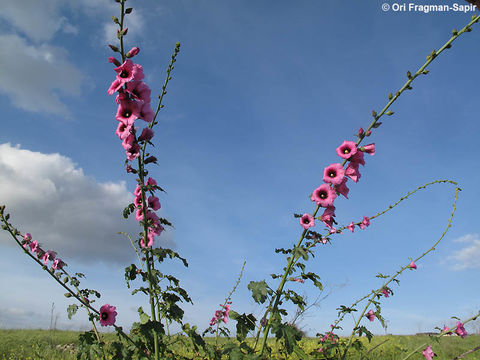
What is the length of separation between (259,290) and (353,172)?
1300 millimetres

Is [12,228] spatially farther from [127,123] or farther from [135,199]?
[127,123]

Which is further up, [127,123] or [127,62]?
[127,62]

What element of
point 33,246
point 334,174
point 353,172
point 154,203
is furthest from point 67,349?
point 353,172

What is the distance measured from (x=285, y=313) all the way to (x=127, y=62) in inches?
97.2

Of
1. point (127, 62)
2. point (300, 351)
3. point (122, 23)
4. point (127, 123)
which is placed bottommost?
point (300, 351)

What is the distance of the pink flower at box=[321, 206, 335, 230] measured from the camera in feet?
10.6

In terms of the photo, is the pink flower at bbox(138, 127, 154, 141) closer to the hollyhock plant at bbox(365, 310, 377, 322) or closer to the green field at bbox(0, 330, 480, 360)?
the hollyhock plant at bbox(365, 310, 377, 322)

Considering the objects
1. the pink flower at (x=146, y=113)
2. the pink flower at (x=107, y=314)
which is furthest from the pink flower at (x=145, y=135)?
the pink flower at (x=107, y=314)

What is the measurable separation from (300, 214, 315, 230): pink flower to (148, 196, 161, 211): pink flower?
134 cm

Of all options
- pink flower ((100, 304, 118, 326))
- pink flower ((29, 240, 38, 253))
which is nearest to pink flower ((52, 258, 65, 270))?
pink flower ((29, 240, 38, 253))

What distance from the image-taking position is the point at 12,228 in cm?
377

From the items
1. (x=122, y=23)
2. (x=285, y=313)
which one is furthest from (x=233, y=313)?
(x=122, y=23)

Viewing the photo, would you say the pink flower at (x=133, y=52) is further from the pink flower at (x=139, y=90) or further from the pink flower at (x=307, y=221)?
the pink flower at (x=307, y=221)

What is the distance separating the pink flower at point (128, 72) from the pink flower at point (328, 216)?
1.92 meters
